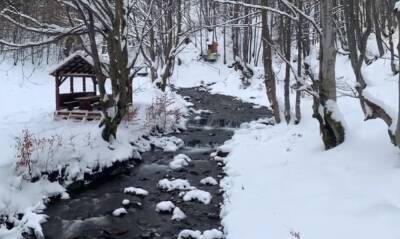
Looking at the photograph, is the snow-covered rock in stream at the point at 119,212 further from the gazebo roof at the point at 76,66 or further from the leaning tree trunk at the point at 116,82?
the gazebo roof at the point at 76,66

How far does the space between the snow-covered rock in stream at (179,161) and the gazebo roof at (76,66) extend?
5.75 meters

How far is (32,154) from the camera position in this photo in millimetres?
10133

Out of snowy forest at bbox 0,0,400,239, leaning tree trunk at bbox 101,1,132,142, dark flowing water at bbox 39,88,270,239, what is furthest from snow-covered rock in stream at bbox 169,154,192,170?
leaning tree trunk at bbox 101,1,132,142

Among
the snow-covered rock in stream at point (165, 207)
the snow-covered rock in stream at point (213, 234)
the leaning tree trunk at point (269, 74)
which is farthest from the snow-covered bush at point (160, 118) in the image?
the snow-covered rock in stream at point (213, 234)

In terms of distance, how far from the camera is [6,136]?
37.9 ft

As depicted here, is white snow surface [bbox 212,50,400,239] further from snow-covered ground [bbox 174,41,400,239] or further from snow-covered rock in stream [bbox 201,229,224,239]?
snow-covered rock in stream [bbox 201,229,224,239]

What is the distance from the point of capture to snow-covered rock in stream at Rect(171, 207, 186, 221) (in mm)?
8672

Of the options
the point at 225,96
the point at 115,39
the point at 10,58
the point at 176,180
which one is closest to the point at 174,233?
the point at 176,180

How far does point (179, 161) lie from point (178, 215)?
4182 millimetres

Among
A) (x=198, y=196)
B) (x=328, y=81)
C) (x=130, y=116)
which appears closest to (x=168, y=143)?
(x=130, y=116)

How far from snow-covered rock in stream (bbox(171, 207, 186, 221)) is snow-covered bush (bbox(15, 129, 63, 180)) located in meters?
3.48

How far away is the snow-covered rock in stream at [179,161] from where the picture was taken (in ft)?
41.3

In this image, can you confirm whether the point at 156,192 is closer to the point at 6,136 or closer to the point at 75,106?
the point at 6,136

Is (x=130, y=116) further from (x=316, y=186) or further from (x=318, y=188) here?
(x=318, y=188)
